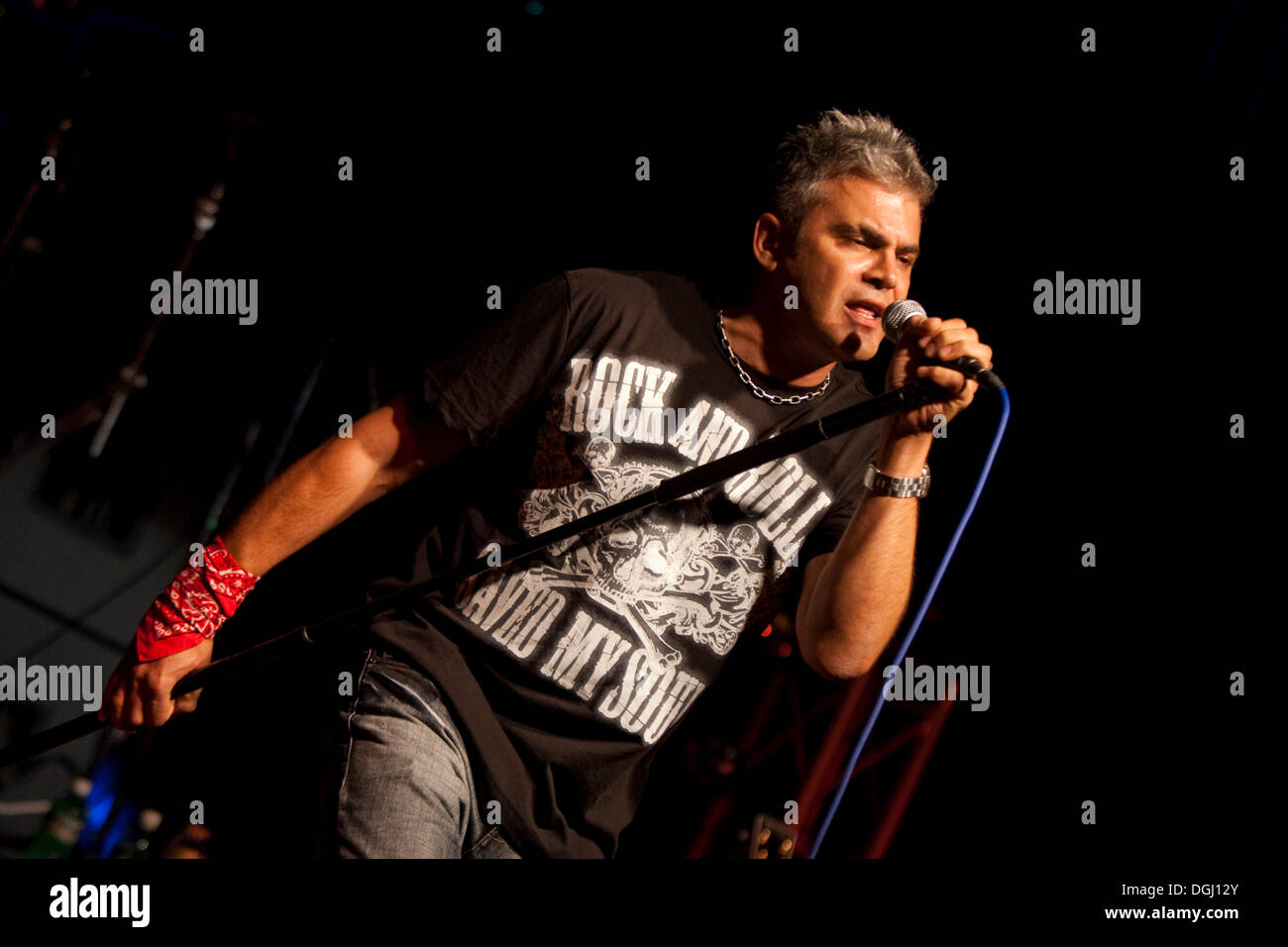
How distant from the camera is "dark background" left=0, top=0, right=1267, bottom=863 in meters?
2.48

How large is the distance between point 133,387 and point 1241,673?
154 inches

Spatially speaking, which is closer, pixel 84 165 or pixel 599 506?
pixel 599 506

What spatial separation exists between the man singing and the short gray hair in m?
0.01

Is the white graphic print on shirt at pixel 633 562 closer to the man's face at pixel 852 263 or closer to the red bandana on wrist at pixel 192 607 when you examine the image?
the man's face at pixel 852 263

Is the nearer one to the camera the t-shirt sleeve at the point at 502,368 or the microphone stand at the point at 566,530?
the microphone stand at the point at 566,530

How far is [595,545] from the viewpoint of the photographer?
6.05ft

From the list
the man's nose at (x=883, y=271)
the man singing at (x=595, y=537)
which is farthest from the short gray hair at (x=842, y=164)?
the man's nose at (x=883, y=271)

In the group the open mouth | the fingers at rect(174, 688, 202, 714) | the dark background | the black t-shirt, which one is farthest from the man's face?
the fingers at rect(174, 688, 202, 714)

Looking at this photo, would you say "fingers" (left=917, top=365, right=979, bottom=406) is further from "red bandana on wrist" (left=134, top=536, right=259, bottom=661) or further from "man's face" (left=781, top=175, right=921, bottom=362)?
"red bandana on wrist" (left=134, top=536, right=259, bottom=661)

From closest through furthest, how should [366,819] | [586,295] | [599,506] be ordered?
[366,819], [599,506], [586,295]

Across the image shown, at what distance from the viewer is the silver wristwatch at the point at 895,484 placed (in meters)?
1.77

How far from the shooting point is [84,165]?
3.54 m

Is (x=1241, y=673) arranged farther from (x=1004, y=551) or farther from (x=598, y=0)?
(x=598, y=0)
